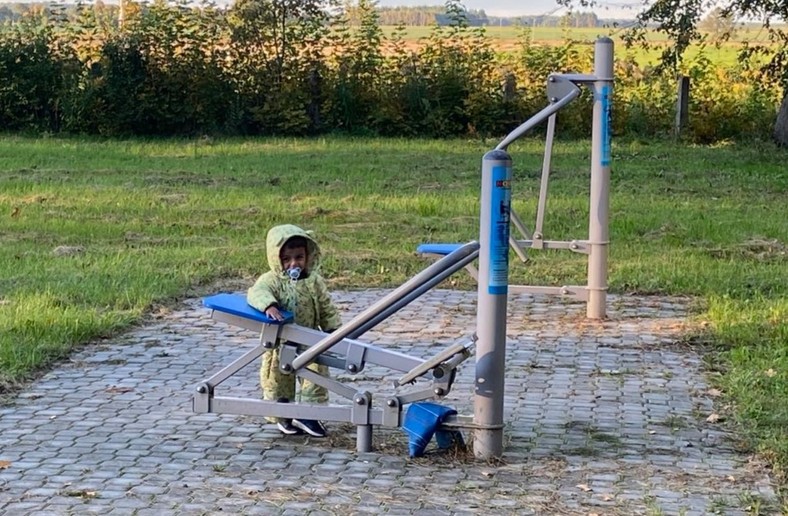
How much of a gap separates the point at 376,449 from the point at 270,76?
22626 millimetres

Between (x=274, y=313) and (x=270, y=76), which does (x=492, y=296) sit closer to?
(x=274, y=313)

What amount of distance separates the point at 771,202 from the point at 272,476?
12099mm

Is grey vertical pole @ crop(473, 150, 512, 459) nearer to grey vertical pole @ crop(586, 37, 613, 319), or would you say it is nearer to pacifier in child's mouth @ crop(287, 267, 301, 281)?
pacifier in child's mouth @ crop(287, 267, 301, 281)

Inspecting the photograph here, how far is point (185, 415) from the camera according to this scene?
21.6 ft

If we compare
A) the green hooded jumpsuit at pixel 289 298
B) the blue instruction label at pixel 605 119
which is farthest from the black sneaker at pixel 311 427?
the blue instruction label at pixel 605 119

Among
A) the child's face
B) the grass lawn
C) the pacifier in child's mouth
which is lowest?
the grass lawn

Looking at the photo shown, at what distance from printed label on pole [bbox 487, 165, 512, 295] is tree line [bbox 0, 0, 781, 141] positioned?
2168 centimetres

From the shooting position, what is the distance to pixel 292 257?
244 inches

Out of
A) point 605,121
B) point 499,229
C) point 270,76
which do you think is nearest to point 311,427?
point 499,229

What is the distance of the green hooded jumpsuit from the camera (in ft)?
20.1

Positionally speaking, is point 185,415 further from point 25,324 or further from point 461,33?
point 461,33

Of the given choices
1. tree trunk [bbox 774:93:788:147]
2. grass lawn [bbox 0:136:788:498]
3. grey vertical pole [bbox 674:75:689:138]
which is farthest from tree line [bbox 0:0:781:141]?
grass lawn [bbox 0:136:788:498]

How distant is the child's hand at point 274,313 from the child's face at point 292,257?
1.05 ft

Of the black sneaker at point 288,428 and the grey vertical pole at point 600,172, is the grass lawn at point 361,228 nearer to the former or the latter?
the grey vertical pole at point 600,172
